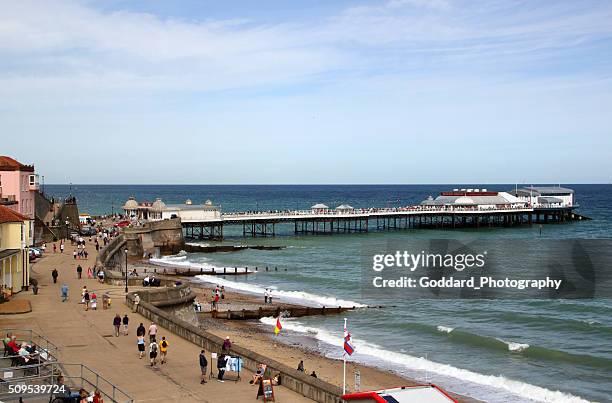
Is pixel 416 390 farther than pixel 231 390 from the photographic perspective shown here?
No

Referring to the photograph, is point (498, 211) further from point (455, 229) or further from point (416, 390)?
point (416, 390)

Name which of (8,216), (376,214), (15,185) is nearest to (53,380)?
(8,216)

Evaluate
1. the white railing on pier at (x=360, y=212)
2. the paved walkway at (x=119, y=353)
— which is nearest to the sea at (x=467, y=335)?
the paved walkway at (x=119, y=353)

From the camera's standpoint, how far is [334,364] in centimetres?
2862

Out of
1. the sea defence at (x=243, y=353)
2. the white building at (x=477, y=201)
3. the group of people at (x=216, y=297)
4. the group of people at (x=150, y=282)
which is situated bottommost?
the group of people at (x=216, y=297)

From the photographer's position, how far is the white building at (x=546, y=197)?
112m

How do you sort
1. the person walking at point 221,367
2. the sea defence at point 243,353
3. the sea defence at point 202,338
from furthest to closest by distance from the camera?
the person walking at point 221,367 < the sea defence at point 202,338 < the sea defence at point 243,353

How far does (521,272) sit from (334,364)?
33.8m

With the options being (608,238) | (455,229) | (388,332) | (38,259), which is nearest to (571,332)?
(388,332)

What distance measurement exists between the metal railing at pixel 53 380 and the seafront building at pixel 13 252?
12866mm

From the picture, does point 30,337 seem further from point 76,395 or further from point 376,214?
point 376,214

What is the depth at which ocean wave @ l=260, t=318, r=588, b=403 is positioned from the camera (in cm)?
2497

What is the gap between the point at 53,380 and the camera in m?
15.7

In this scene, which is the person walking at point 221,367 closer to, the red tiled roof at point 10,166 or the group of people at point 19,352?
the group of people at point 19,352
